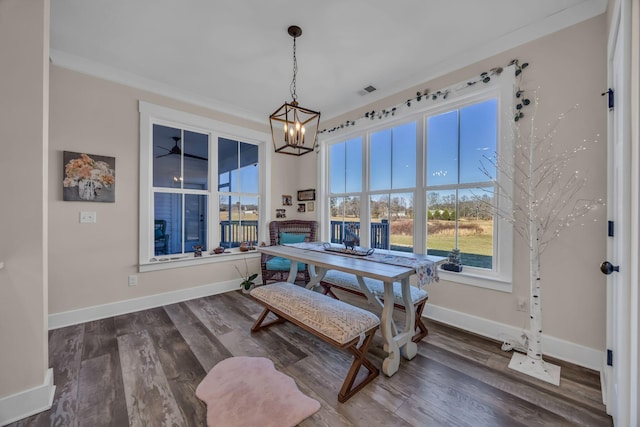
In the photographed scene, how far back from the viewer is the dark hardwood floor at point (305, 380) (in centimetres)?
148

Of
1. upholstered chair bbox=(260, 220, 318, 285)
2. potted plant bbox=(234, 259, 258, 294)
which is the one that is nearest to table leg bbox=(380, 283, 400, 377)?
upholstered chair bbox=(260, 220, 318, 285)

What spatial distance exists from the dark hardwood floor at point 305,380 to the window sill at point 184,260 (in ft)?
2.27

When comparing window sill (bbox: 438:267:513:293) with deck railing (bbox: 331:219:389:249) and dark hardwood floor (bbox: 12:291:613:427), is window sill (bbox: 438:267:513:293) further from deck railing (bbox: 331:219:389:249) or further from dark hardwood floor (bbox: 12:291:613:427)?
deck railing (bbox: 331:219:389:249)

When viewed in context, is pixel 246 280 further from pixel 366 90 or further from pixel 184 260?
pixel 366 90

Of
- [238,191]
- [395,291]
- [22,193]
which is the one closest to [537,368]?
[395,291]

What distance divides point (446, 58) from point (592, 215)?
199 centimetres

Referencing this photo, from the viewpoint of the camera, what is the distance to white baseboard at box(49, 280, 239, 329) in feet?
8.56

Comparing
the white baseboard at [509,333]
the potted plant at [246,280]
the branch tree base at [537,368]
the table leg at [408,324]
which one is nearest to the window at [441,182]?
the white baseboard at [509,333]

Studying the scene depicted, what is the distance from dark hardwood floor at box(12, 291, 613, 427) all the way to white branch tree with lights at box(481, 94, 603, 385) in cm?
18

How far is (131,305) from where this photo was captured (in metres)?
2.98

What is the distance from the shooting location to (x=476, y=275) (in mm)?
2561

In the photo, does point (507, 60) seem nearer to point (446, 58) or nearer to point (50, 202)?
point (446, 58)

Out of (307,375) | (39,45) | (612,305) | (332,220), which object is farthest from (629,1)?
(332,220)

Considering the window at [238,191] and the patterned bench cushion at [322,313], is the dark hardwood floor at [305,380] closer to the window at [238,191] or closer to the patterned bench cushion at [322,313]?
the patterned bench cushion at [322,313]
